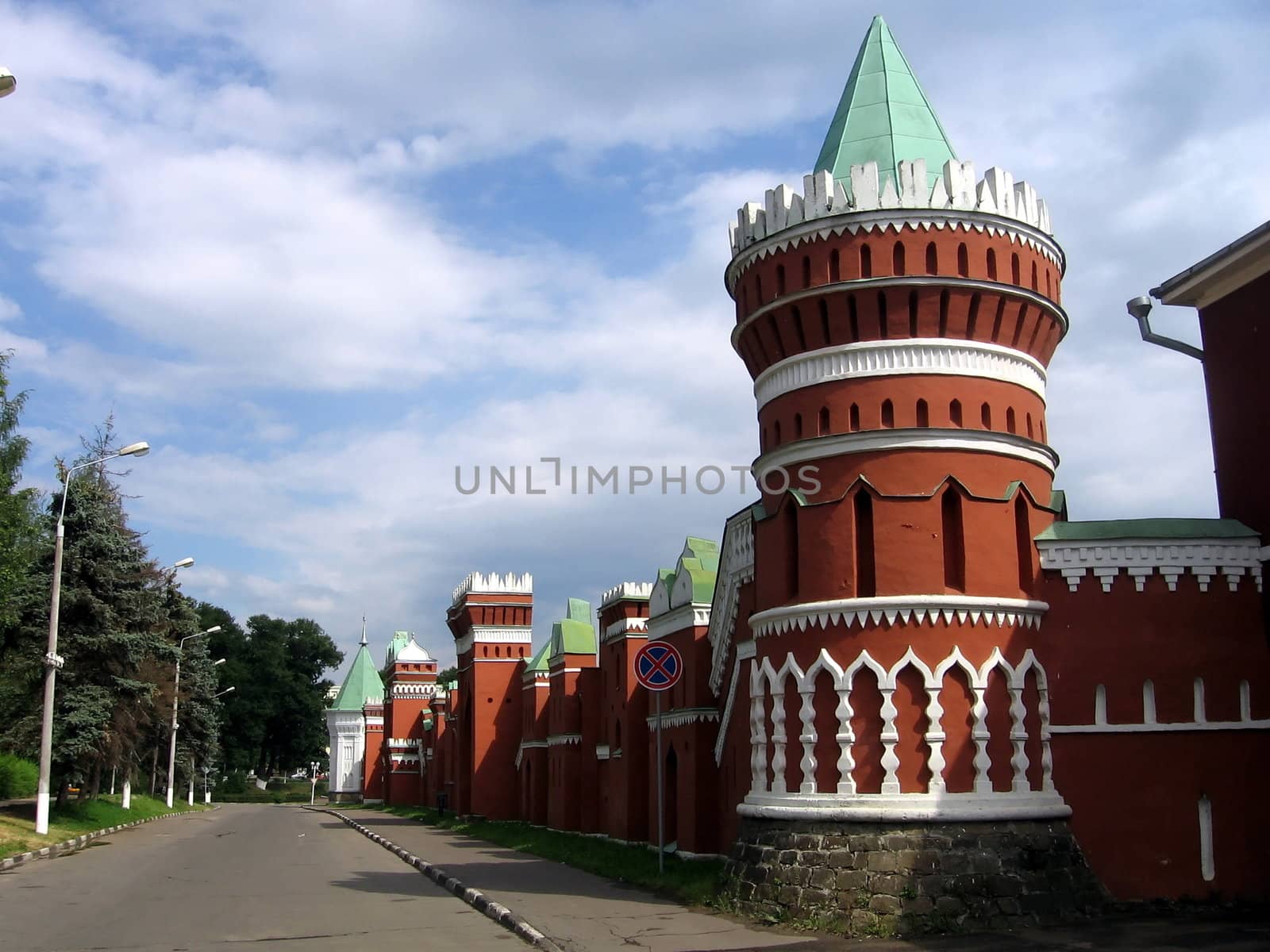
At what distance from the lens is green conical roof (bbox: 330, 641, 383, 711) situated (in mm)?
81000

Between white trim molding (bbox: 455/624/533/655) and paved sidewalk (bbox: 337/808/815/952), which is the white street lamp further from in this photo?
paved sidewalk (bbox: 337/808/815/952)

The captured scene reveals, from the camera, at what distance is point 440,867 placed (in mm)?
22750

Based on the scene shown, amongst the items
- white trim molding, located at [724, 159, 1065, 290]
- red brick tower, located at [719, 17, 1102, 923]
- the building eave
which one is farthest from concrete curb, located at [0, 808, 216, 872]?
the building eave

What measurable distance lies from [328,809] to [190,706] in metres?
12.2

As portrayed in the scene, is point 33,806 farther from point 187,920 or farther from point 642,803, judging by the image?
point 187,920

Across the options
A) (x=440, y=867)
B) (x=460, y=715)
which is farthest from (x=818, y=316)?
(x=460, y=715)

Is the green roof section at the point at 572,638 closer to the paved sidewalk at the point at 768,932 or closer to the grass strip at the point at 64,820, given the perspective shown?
the grass strip at the point at 64,820

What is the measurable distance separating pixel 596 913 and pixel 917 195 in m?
10.3

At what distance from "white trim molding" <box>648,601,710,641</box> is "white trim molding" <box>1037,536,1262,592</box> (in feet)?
34.4

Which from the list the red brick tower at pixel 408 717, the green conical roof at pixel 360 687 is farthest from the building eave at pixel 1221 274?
the green conical roof at pixel 360 687

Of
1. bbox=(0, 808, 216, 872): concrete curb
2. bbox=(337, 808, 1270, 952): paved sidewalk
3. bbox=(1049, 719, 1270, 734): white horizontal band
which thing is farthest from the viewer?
bbox=(0, 808, 216, 872): concrete curb

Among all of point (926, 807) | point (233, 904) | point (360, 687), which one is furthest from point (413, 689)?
point (926, 807)

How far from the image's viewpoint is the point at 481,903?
16.8 m

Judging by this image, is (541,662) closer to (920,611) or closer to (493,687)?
(493,687)
